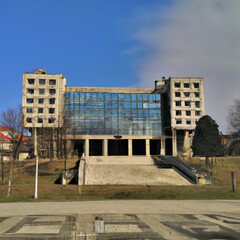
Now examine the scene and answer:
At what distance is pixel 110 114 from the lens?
3994 inches

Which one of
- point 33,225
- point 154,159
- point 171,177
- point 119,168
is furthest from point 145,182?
point 33,225

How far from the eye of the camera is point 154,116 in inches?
4072

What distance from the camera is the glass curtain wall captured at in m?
99.9

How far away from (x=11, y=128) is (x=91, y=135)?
122 feet

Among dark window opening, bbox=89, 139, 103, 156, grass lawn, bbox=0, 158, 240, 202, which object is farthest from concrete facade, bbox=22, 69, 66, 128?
grass lawn, bbox=0, 158, 240, 202

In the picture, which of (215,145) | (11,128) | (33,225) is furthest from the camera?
(215,145)

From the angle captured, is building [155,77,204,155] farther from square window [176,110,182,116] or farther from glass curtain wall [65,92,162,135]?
glass curtain wall [65,92,162,135]

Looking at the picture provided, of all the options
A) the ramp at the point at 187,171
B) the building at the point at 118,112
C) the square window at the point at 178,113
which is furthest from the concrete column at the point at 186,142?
the ramp at the point at 187,171

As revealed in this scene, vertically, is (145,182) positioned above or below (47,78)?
below

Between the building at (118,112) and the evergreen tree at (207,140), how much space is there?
23.2 meters

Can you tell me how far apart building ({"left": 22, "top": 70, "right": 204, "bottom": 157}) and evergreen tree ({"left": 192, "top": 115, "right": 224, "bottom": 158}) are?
2322 centimetres

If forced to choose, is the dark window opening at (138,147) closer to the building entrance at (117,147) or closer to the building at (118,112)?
the building at (118,112)

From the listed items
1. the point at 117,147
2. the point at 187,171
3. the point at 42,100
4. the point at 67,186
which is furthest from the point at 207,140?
the point at 42,100

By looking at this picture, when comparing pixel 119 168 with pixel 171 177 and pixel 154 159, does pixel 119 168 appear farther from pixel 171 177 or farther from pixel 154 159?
pixel 154 159
